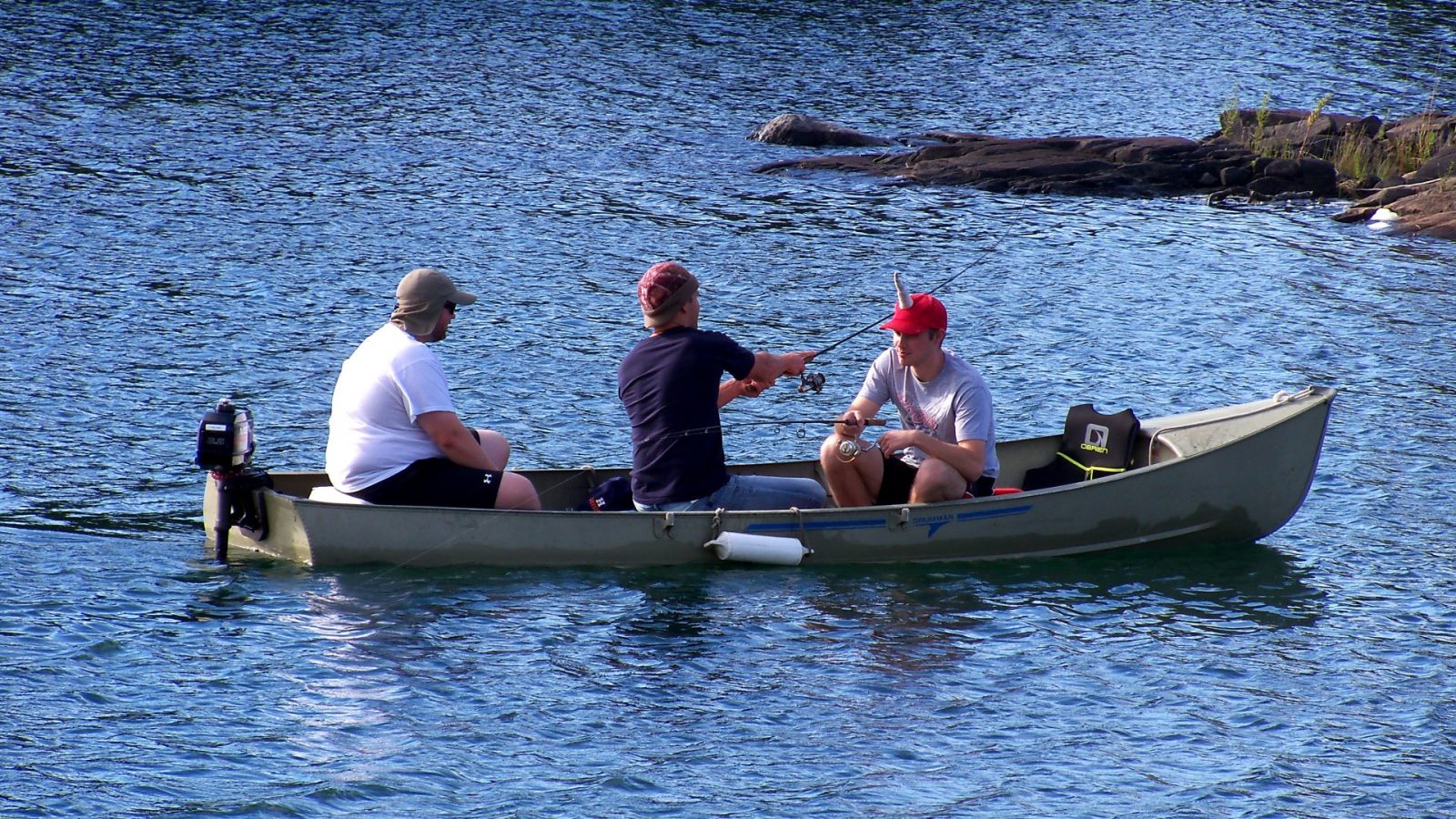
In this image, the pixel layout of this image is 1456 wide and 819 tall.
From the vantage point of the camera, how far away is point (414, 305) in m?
8.27

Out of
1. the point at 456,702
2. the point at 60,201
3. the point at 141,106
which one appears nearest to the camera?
the point at 456,702

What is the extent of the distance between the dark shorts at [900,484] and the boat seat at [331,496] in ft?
9.38

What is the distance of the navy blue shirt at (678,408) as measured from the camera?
27.6 ft

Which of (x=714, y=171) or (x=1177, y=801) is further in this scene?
(x=714, y=171)

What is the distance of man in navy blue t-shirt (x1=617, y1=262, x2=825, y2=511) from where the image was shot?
840cm

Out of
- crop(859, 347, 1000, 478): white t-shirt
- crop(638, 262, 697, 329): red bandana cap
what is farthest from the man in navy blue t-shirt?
crop(859, 347, 1000, 478): white t-shirt

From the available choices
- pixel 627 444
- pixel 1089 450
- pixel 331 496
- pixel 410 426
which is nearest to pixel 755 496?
pixel 410 426

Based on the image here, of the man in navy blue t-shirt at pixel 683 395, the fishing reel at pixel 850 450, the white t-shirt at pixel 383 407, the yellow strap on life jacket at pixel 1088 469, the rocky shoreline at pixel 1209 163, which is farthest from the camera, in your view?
the rocky shoreline at pixel 1209 163

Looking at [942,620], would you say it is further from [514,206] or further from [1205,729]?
[514,206]

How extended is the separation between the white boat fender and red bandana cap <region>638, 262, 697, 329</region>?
1.22 m

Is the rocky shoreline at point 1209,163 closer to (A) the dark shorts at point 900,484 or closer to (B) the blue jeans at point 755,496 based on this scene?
(A) the dark shorts at point 900,484

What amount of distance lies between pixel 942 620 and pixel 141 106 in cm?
2023

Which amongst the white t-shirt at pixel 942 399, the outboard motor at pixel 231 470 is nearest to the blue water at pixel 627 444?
the outboard motor at pixel 231 470

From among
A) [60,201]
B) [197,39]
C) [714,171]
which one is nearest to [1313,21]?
[714,171]
